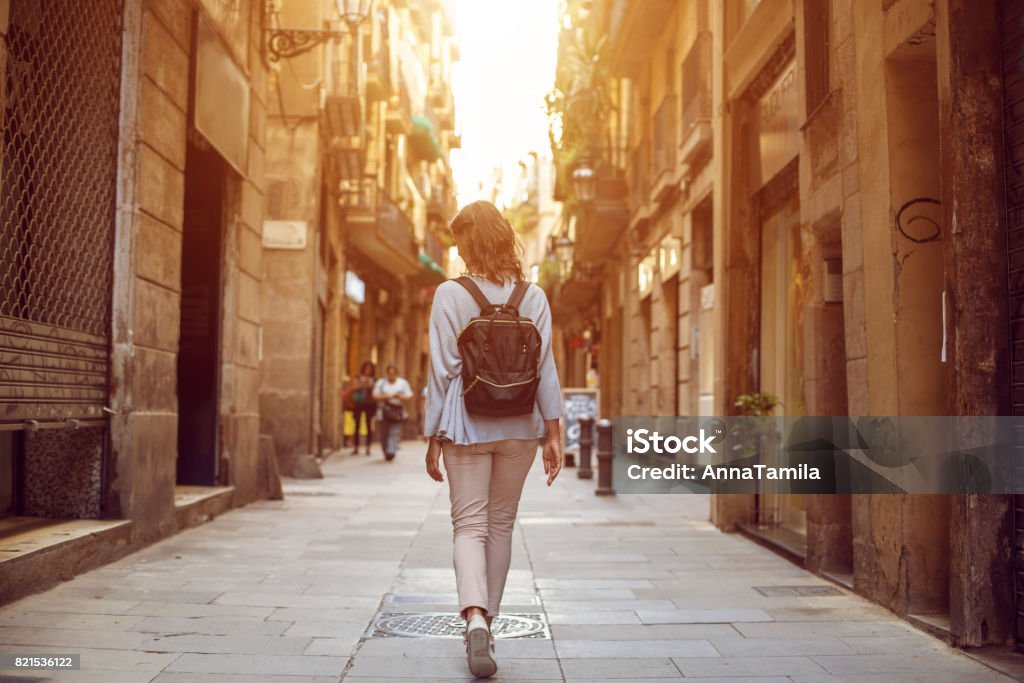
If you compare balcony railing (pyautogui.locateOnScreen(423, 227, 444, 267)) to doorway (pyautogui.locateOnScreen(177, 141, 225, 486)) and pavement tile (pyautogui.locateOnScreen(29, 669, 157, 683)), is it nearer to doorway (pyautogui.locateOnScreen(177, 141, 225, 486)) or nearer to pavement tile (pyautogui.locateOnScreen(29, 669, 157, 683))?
doorway (pyautogui.locateOnScreen(177, 141, 225, 486))

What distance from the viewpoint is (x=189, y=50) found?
8.94 meters

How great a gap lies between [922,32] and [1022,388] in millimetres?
1859

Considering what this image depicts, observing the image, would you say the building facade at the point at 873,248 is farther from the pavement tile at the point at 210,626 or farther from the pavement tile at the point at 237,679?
the pavement tile at the point at 210,626

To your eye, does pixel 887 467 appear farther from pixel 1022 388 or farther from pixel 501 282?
pixel 501 282

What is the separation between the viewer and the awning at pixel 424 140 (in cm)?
3603

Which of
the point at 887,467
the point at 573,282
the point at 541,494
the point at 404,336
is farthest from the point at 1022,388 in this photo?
the point at 404,336

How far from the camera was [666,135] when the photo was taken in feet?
56.4

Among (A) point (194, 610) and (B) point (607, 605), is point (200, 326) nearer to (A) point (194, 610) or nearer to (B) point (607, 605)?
(A) point (194, 610)

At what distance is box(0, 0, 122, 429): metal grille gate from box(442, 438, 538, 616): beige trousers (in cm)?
278

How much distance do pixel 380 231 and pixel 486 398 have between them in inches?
815

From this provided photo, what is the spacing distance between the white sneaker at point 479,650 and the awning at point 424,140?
3190 cm

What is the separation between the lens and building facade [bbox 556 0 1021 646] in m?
4.98

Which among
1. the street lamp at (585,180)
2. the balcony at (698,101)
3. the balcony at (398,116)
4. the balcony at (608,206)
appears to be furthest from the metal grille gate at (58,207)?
the balcony at (398,116)

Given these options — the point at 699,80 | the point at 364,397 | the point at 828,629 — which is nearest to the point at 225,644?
the point at 828,629
